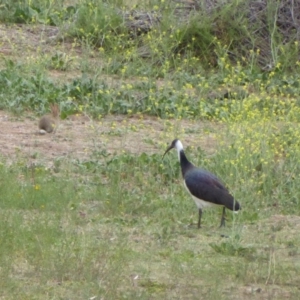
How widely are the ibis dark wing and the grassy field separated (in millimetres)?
254

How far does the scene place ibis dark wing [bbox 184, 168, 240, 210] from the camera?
29.1 feet

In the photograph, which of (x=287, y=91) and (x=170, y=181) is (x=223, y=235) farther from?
(x=287, y=91)

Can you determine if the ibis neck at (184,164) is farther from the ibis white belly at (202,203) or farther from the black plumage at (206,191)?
the ibis white belly at (202,203)

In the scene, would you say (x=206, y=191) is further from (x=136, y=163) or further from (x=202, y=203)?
(x=136, y=163)

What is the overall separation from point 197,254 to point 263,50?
8.02 meters

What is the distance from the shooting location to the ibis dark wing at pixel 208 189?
8.88 m

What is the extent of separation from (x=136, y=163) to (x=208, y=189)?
6.18ft

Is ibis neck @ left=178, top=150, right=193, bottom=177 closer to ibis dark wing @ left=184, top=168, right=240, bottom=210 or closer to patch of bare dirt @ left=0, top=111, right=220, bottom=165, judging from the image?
ibis dark wing @ left=184, top=168, right=240, bottom=210

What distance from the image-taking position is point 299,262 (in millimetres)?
8133

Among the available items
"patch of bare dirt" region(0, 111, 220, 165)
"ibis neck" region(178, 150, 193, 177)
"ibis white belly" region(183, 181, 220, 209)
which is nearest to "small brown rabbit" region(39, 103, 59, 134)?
"patch of bare dirt" region(0, 111, 220, 165)

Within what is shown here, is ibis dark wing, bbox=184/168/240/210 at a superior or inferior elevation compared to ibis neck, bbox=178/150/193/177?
superior

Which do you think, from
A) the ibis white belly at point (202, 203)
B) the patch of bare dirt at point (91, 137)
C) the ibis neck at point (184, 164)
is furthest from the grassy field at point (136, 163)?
the ibis neck at point (184, 164)

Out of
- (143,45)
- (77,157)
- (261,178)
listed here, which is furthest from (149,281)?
(143,45)

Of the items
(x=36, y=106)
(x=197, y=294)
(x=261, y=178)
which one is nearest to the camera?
(x=197, y=294)
